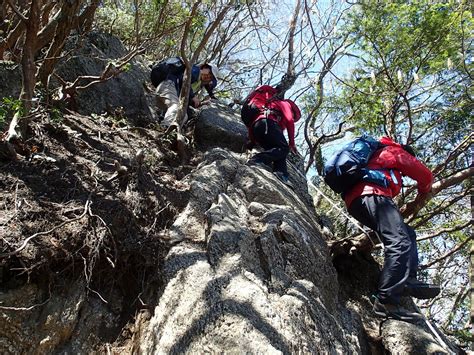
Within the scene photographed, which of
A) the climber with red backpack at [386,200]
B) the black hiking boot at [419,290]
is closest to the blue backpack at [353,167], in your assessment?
the climber with red backpack at [386,200]

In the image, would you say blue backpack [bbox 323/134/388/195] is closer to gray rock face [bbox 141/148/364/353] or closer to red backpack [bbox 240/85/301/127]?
gray rock face [bbox 141/148/364/353]

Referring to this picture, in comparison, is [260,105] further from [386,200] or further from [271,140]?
[386,200]

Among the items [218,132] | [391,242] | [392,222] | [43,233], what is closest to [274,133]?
[218,132]

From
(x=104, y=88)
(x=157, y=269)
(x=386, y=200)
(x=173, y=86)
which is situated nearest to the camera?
(x=157, y=269)

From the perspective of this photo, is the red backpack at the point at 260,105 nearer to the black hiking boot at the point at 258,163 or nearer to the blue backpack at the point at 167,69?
the black hiking boot at the point at 258,163

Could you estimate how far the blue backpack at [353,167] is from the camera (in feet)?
14.6

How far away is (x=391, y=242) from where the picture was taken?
410 cm

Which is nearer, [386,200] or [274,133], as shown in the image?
[386,200]

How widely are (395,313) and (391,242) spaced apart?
0.67 meters

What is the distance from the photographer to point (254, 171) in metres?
5.79

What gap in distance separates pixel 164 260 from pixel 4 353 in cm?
130

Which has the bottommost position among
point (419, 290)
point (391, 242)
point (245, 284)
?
point (245, 284)

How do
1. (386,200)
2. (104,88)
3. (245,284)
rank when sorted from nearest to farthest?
(245,284)
(386,200)
(104,88)

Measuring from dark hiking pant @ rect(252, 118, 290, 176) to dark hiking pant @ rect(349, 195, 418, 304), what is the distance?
6.66 ft
